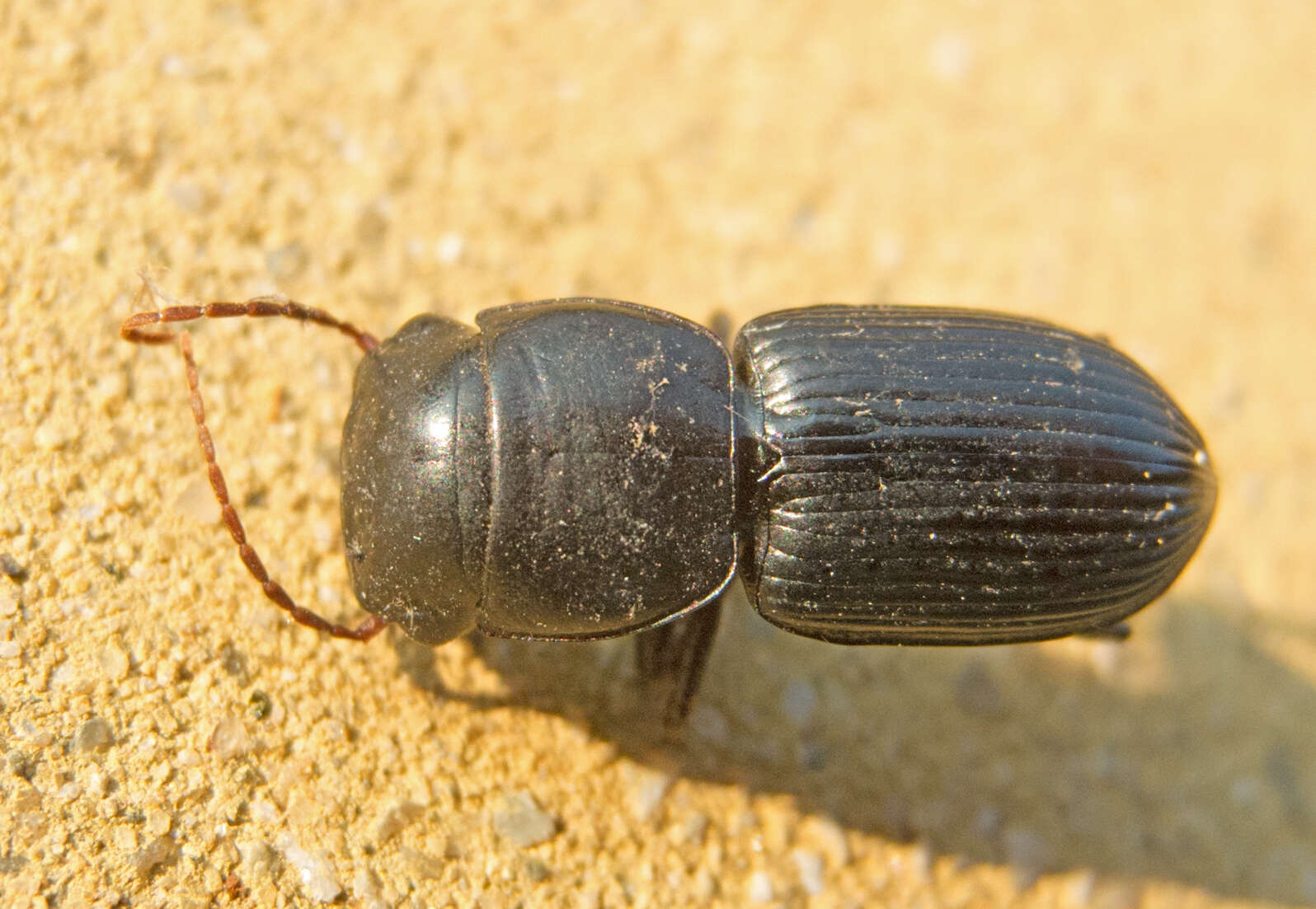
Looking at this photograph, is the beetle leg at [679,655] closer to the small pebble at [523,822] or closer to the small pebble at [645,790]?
the small pebble at [645,790]

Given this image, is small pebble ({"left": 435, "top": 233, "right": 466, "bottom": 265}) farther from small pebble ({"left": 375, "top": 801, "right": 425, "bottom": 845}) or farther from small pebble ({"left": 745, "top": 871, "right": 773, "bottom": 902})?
small pebble ({"left": 745, "top": 871, "right": 773, "bottom": 902})

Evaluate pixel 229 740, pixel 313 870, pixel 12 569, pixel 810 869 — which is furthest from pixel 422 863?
pixel 12 569

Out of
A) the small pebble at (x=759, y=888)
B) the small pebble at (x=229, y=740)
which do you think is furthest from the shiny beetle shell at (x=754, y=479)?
the small pebble at (x=759, y=888)

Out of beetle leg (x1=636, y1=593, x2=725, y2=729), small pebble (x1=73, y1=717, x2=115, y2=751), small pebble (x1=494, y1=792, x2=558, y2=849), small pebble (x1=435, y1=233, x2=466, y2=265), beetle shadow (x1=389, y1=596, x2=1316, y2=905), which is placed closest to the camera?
small pebble (x1=73, y1=717, x2=115, y2=751)

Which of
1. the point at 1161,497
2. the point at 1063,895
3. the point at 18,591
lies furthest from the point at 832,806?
the point at 18,591

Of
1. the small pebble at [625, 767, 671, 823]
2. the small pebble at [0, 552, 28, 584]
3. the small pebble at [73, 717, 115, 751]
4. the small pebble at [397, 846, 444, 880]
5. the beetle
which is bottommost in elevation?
the small pebble at [625, 767, 671, 823]

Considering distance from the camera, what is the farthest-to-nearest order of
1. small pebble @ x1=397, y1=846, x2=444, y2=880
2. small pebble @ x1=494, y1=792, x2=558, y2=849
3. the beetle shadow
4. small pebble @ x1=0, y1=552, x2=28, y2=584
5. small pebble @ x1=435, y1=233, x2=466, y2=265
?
small pebble @ x1=435, y1=233, x2=466, y2=265 < the beetle shadow < small pebble @ x1=494, y1=792, x2=558, y2=849 < small pebble @ x1=397, y1=846, x2=444, y2=880 < small pebble @ x1=0, y1=552, x2=28, y2=584

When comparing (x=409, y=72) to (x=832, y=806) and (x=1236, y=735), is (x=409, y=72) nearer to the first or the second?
A: (x=832, y=806)

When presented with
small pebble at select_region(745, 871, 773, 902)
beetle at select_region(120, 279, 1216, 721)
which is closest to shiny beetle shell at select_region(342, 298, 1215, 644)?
beetle at select_region(120, 279, 1216, 721)
